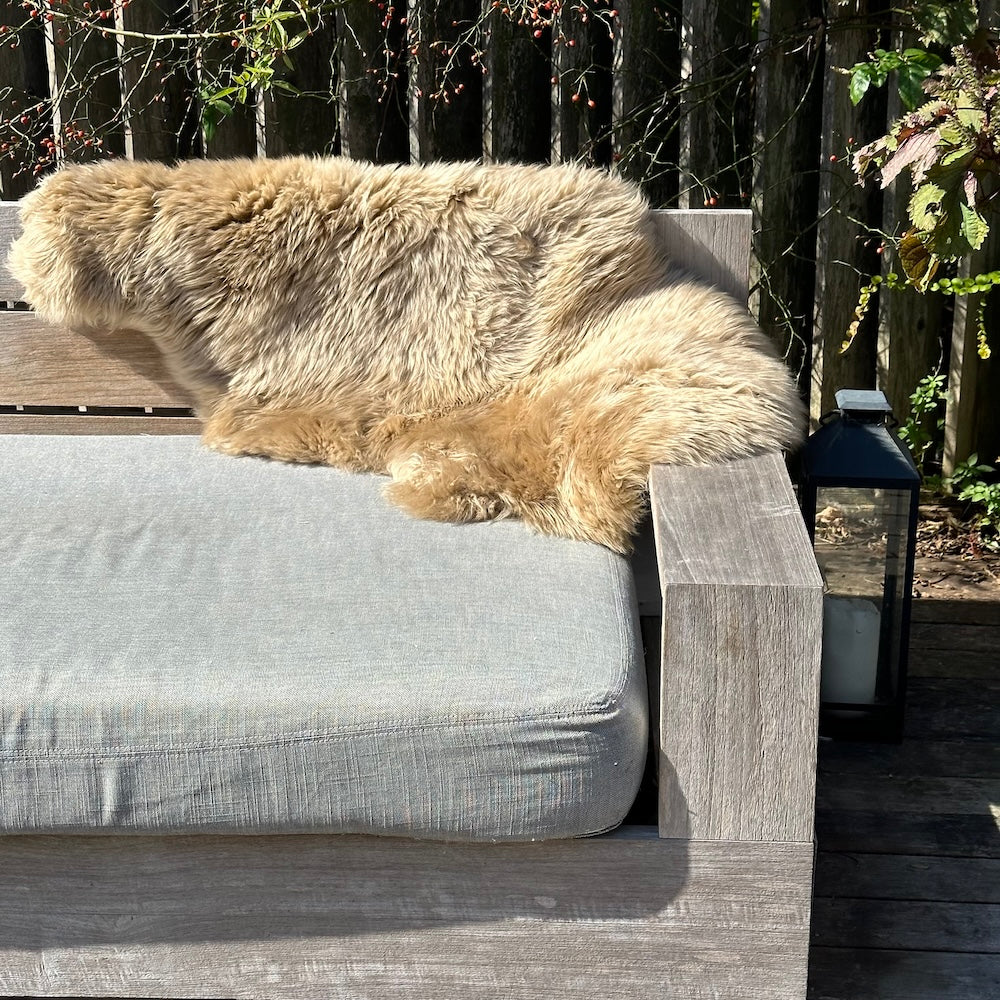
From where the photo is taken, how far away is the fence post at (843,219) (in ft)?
7.43

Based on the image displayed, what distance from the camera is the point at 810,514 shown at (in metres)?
1.60

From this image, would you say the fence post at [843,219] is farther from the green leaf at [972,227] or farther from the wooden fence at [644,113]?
the green leaf at [972,227]

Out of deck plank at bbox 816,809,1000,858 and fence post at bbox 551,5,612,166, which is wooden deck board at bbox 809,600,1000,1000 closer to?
deck plank at bbox 816,809,1000,858

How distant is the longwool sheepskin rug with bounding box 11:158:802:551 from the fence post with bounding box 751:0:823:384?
2.88 ft

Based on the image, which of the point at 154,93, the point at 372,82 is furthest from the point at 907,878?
the point at 154,93

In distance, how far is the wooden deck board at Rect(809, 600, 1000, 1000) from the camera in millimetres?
1294

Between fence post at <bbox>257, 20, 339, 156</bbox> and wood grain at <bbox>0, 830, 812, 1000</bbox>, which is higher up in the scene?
fence post at <bbox>257, 20, 339, 156</bbox>

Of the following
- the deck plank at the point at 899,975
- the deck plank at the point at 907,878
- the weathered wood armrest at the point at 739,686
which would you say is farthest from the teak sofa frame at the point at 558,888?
the deck plank at the point at 907,878

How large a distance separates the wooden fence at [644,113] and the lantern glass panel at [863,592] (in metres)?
0.83

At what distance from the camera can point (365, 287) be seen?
162cm

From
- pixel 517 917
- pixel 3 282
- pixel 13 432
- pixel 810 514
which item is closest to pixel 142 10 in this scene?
pixel 3 282

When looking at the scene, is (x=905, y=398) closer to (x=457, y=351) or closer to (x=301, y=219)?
(x=457, y=351)

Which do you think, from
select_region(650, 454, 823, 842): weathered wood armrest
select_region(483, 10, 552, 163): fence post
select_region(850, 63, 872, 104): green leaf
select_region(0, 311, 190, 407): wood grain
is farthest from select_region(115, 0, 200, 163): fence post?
select_region(650, 454, 823, 842): weathered wood armrest

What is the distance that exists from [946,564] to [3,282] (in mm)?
1838
